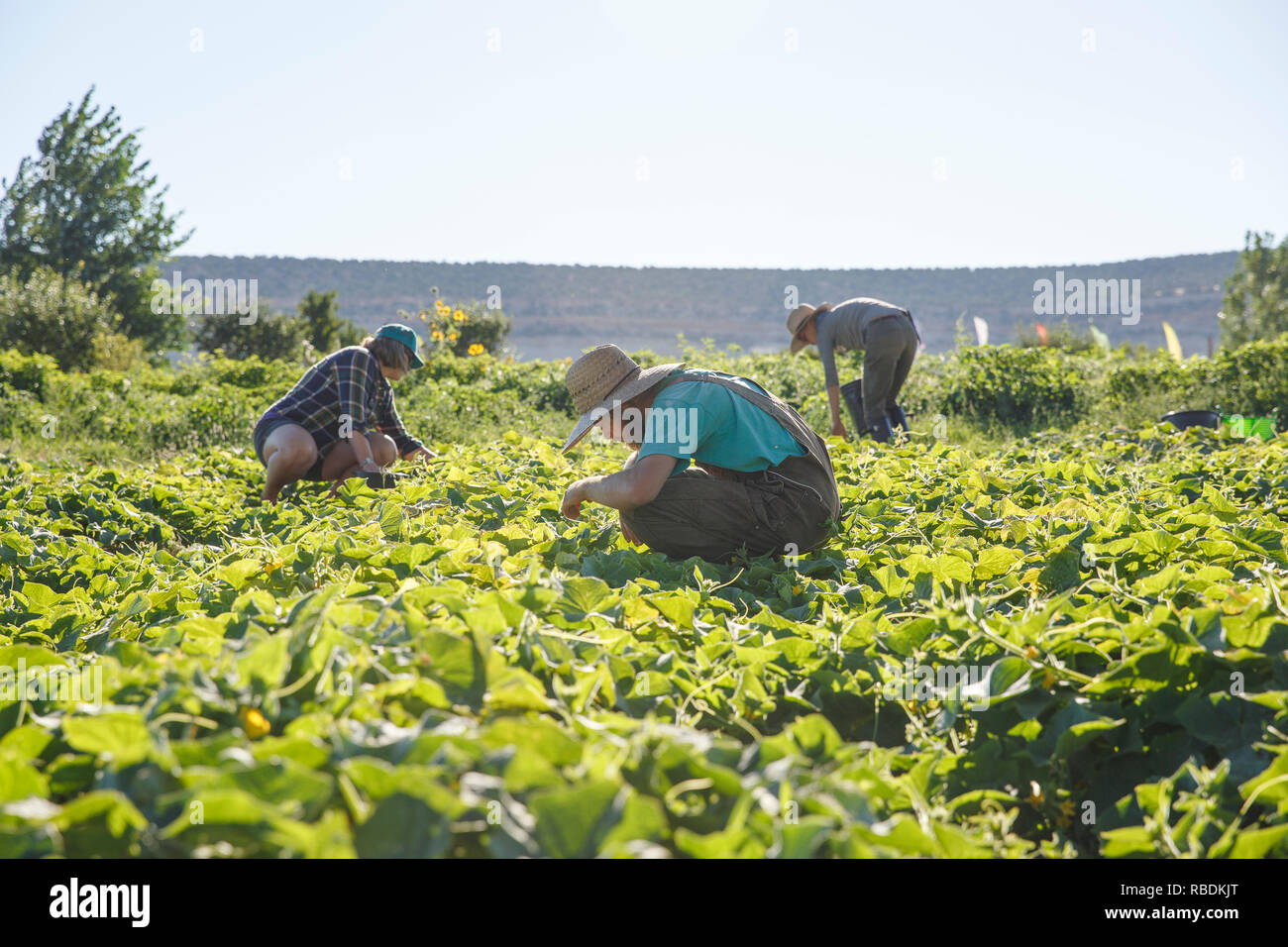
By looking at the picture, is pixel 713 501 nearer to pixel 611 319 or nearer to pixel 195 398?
pixel 195 398

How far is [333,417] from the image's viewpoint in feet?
16.6

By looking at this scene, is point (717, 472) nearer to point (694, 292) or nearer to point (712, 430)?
point (712, 430)

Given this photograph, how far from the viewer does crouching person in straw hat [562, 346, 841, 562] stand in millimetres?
3143

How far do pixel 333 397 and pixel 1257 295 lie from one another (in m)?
29.7

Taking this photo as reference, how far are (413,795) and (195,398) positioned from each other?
9.12 meters

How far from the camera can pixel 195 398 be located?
9047 mm

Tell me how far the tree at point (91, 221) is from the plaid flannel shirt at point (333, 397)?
66.9 ft

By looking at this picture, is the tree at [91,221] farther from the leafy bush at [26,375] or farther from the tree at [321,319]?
the leafy bush at [26,375]

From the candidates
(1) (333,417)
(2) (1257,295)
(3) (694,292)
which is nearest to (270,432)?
(1) (333,417)

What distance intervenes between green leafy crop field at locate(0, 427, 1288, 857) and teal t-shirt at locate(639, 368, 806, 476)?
0.40m

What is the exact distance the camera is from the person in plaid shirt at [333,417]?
484cm
